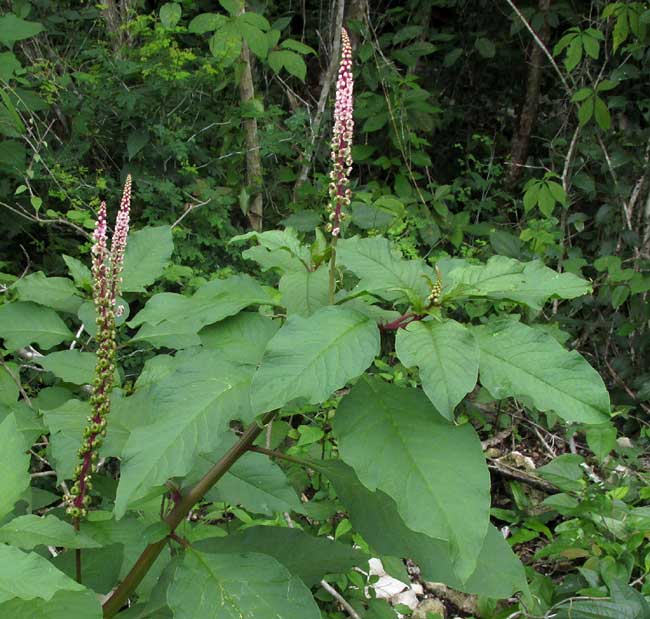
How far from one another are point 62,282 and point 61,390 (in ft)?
0.92

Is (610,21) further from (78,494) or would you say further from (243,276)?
(78,494)

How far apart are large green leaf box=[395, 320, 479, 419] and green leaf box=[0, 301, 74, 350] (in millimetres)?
995

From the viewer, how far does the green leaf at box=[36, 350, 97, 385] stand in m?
1.63

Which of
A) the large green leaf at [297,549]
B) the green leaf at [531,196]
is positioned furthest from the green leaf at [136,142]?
the large green leaf at [297,549]

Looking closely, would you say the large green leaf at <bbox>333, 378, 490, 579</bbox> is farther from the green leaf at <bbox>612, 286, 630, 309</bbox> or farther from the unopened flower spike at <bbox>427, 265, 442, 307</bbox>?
the green leaf at <bbox>612, 286, 630, 309</bbox>

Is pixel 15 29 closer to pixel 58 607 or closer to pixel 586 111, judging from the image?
pixel 58 607

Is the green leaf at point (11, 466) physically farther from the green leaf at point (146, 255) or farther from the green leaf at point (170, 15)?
the green leaf at point (170, 15)

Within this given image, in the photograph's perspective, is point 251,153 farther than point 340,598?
Yes

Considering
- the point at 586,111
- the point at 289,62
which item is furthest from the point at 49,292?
the point at 586,111

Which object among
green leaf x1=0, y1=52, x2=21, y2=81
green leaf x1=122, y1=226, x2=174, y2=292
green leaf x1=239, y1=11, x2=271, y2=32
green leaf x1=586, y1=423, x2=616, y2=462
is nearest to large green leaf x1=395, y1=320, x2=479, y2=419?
green leaf x1=122, y1=226, x2=174, y2=292

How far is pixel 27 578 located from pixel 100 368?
1.15 ft

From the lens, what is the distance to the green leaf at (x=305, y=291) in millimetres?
1315

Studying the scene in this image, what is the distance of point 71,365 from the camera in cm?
166

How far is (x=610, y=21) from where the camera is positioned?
16.2 ft
